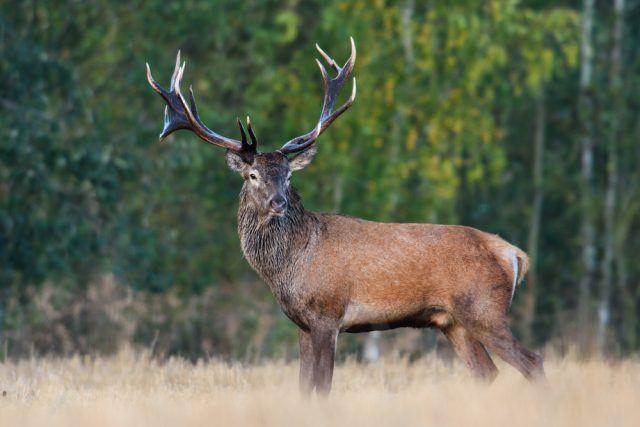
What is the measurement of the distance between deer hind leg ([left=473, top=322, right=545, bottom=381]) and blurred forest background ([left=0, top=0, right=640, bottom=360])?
21.0 feet

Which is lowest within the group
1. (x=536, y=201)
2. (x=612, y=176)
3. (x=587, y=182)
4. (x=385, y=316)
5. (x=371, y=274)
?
(x=385, y=316)

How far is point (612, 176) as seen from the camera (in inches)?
839

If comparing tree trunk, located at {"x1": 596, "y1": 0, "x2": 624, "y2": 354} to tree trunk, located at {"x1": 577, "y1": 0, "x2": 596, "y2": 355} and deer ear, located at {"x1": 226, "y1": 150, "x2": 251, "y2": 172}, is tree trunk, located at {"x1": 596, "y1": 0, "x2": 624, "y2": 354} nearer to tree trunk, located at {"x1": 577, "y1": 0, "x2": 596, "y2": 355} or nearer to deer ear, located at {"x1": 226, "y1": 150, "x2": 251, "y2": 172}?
tree trunk, located at {"x1": 577, "y1": 0, "x2": 596, "y2": 355}

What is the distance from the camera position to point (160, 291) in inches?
633

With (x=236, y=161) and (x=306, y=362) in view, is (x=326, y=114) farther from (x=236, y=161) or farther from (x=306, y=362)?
(x=306, y=362)

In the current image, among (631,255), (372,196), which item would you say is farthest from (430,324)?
(631,255)

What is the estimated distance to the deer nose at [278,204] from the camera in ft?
27.5

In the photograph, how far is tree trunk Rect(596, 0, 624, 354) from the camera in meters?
21.0

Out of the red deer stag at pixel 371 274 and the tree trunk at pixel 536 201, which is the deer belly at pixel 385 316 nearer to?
the red deer stag at pixel 371 274

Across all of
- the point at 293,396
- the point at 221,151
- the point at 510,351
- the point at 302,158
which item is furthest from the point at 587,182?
the point at 293,396

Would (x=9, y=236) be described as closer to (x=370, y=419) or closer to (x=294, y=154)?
(x=294, y=154)

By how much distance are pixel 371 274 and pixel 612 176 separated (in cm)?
1374

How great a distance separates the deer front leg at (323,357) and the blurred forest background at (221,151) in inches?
245

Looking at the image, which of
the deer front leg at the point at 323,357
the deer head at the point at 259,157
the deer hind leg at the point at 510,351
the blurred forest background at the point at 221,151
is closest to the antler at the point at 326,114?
the deer head at the point at 259,157
